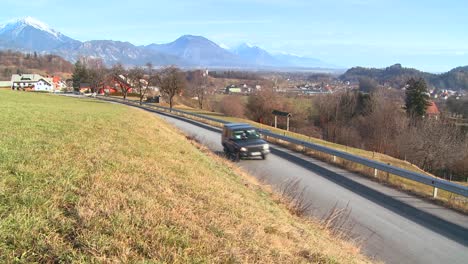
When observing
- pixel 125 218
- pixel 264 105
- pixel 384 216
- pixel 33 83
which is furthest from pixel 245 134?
pixel 33 83

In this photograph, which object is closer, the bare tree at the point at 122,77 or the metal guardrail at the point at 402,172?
the metal guardrail at the point at 402,172

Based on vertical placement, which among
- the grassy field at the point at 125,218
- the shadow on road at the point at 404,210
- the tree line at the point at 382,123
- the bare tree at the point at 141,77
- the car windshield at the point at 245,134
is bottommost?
the tree line at the point at 382,123

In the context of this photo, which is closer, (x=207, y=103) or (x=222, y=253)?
(x=222, y=253)

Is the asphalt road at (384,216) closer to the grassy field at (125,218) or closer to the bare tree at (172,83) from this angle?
the grassy field at (125,218)

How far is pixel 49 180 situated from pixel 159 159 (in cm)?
362

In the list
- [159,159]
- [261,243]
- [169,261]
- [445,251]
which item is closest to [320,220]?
[445,251]

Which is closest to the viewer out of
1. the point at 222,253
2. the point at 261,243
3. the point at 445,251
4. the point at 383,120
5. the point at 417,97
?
the point at 222,253

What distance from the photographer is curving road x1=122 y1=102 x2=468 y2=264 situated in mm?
7723

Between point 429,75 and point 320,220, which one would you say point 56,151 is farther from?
point 429,75

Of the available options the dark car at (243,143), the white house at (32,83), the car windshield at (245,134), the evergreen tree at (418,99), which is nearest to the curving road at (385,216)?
the dark car at (243,143)

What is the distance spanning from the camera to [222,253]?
4.34m

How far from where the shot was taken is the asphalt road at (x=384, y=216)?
7727 millimetres

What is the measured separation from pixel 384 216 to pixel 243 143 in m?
9.03

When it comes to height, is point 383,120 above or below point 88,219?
below
